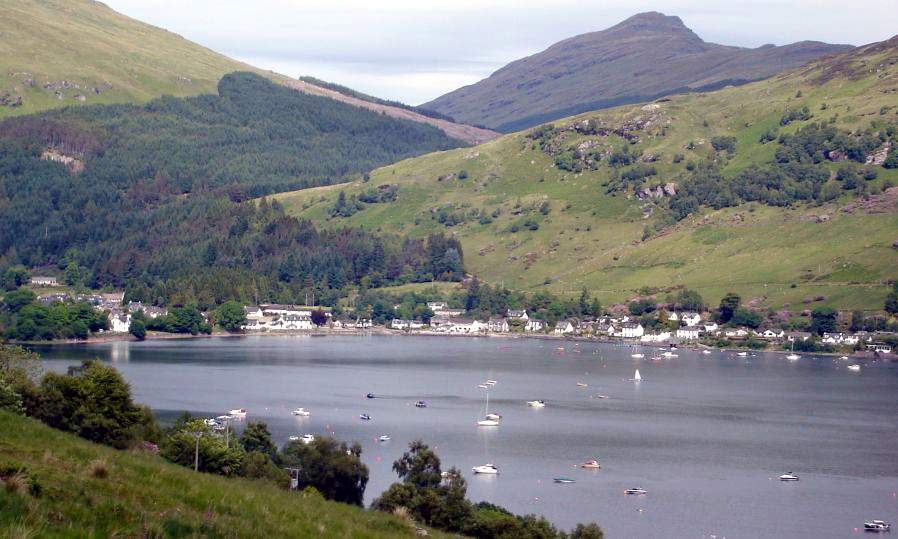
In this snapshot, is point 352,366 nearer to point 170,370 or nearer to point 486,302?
point 170,370

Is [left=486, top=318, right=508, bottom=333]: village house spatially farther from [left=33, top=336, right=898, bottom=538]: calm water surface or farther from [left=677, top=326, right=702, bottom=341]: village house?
[left=33, top=336, right=898, bottom=538]: calm water surface

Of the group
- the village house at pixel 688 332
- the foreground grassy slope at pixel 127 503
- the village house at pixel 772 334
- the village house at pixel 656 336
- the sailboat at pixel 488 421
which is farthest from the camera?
the village house at pixel 688 332

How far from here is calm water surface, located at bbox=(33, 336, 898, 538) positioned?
52.7 m

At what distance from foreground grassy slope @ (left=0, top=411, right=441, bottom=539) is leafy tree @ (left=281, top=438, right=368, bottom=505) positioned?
19.7m

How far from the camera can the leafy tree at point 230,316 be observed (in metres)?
156

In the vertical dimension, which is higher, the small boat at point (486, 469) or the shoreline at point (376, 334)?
the shoreline at point (376, 334)

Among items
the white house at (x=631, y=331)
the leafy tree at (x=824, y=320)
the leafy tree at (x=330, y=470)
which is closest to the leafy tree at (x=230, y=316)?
the white house at (x=631, y=331)

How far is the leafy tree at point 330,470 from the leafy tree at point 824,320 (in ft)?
343

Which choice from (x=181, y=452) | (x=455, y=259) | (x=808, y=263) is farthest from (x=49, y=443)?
(x=455, y=259)

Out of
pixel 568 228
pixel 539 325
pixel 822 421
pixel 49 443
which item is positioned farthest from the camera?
pixel 568 228

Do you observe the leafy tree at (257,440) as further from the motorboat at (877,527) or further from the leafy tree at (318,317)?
the leafy tree at (318,317)

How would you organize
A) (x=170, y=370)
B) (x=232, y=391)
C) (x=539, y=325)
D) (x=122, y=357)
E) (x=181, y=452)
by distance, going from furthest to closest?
(x=539, y=325) → (x=122, y=357) → (x=170, y=370) → (x=232, y=391) → (x=181, y=452)

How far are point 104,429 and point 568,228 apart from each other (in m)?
161

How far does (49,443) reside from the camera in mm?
19797
